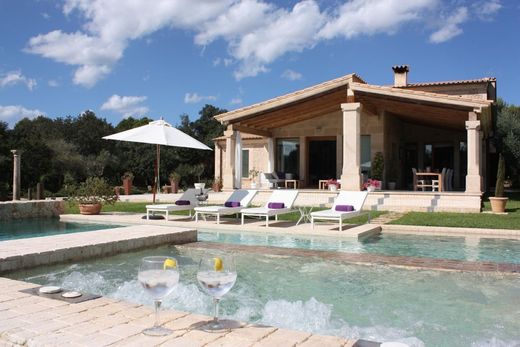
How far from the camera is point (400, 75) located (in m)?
26.4

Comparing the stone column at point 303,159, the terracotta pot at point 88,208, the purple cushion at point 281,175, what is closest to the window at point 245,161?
the purple cushion at point 281,175

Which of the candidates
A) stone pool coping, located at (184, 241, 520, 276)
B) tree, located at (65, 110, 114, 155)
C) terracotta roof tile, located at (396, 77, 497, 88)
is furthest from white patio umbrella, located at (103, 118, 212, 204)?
tree, located at (65, 110, 114, 155)

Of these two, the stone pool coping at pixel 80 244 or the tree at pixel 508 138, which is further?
the tree at pixel 508 138

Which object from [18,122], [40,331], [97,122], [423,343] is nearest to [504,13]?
[423,343]

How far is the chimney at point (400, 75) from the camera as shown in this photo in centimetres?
2623

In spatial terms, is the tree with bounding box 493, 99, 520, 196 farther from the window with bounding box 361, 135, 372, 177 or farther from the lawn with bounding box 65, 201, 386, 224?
the lawn with bounding box 65, 201, 386, 224

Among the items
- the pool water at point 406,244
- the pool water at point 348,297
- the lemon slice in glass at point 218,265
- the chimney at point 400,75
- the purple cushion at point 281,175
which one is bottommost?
the pool water at point 348,297

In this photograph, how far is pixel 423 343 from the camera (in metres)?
3.98

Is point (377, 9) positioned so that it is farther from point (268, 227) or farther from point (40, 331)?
point (40, 331)

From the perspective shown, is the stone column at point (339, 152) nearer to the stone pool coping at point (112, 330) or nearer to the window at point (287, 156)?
the window at point (287, 156)

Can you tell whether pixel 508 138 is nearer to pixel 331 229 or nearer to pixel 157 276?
pixel 331 229

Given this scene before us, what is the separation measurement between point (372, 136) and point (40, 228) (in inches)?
552

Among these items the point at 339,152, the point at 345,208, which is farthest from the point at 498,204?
the point at 339,152

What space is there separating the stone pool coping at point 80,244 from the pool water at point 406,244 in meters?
1.64
